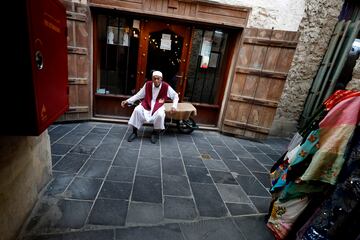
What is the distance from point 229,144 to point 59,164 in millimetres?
3193

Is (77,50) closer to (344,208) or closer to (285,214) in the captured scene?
(285,214)

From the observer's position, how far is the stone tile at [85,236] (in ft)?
5.48

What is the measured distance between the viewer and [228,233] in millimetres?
1959

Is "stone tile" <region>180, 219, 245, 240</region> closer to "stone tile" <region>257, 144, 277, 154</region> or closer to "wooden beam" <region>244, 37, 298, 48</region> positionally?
"stone tile" <region>257, 144, 277, 154</region>

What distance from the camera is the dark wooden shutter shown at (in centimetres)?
378

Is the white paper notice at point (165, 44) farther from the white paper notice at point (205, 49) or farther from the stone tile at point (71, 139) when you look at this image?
the stone tile at point (71, 139)

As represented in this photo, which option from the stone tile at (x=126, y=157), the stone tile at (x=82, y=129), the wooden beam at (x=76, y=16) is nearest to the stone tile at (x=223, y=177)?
the stone tile at (x=126, y=157)

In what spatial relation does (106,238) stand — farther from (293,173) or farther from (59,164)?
(293,173)

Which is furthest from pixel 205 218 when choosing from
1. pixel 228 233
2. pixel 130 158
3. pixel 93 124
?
pixel 93 124

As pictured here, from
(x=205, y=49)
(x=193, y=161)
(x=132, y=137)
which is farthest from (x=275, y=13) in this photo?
(x=132, y=137)

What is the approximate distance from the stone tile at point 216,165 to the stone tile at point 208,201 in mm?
511

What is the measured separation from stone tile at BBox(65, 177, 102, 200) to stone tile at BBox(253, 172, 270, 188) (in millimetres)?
2322

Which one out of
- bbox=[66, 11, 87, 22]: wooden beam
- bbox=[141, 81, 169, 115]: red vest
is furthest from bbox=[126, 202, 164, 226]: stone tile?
bbox=[66, 11, 87, 22]: wooden beam

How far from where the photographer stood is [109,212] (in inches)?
79.0
